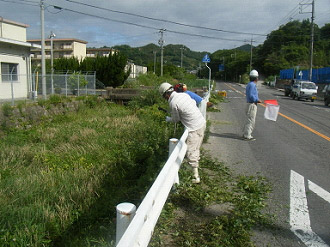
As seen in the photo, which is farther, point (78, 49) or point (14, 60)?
point (78, 49)

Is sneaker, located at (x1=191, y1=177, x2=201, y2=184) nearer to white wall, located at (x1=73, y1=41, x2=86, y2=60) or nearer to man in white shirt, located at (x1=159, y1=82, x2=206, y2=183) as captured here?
man in white shirt, located at (x1=159, y1=82, x2=206, y2=183)

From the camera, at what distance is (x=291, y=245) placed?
3322 millimetres

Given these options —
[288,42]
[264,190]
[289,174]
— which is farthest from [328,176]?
[288,42]

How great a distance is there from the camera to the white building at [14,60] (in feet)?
59.2

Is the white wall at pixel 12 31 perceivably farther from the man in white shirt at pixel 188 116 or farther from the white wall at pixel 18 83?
the man in white shirt at pixel 188 116

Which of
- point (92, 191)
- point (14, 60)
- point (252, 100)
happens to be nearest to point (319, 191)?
point (92, 191)

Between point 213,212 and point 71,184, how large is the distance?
2.55m

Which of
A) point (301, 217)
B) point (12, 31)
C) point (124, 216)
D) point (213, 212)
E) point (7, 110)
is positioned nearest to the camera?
point (124, 216)

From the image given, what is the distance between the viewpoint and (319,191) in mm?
4883

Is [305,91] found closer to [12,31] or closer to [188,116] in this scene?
[12,31]

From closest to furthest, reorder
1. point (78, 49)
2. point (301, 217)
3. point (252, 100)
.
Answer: point (301, 217), point (252, 100), point (78, 49)

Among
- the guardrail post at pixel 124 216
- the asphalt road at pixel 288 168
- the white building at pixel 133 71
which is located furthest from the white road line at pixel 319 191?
the white building at pixel 133 71

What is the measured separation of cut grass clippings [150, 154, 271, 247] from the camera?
3.38m

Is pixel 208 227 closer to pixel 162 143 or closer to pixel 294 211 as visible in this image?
pixel 294 211
